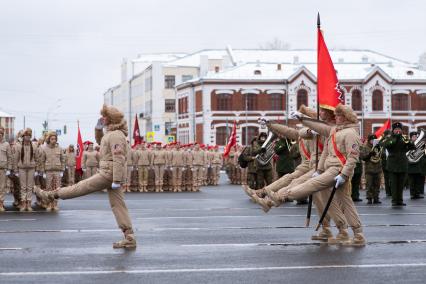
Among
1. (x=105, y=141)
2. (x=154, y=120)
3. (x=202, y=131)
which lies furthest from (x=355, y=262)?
(x=154, y=120)

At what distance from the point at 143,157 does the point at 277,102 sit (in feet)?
168

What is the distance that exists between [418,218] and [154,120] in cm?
8988

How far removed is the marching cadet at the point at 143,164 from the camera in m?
33.5

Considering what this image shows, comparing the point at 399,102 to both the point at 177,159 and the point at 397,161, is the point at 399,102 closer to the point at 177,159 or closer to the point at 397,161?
the point at 177,159

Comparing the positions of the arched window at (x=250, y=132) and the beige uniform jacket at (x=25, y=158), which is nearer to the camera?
the beige uniform jacket at (x=25, y=158)

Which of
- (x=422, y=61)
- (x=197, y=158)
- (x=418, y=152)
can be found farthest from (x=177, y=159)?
(x=422, y=61)

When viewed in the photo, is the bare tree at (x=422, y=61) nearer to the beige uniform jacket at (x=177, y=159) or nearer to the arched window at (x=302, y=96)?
the arched window at (x=302, y=96)

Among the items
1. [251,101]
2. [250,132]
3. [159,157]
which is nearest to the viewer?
[159,157]

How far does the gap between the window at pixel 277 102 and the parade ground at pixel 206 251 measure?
63.9 meters

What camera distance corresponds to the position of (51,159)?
73.9ft

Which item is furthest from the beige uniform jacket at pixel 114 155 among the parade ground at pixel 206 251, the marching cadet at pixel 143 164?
the marching cadet at pixel 143 164

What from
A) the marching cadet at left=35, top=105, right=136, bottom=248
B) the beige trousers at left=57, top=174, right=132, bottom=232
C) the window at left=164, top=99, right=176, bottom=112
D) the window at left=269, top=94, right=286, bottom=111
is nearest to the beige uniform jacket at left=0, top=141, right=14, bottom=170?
the marching cadet at left=35, top=105, right=136, bottom=248

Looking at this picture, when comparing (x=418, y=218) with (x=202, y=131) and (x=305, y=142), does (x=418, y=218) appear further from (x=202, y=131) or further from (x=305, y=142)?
(x=202, y=131)

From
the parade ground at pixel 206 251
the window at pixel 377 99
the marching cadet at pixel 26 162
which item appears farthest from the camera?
the window at pixel 377 99
